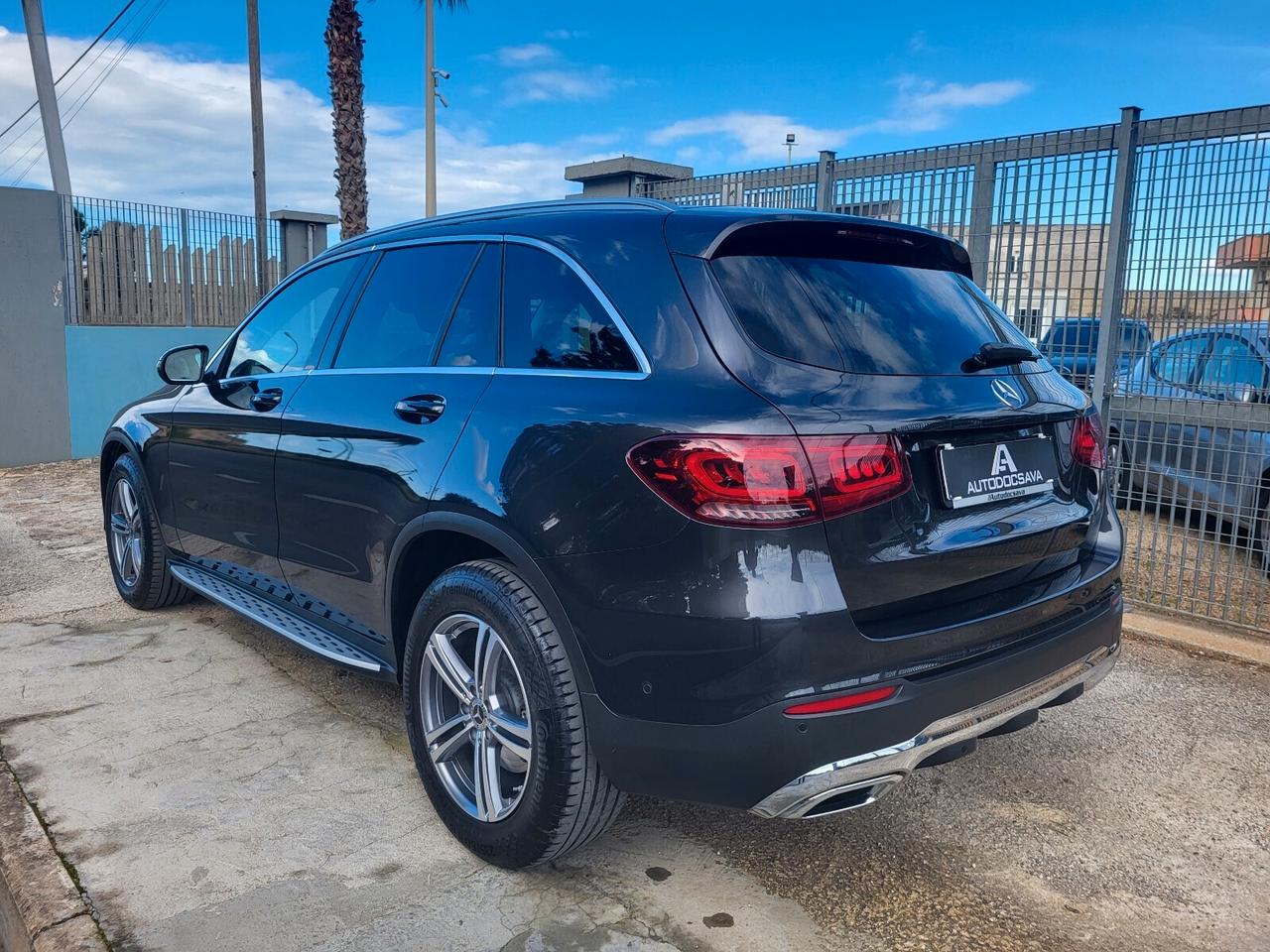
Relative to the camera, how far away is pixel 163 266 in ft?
40.0

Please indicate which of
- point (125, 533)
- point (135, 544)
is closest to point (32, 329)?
point (125, 533)

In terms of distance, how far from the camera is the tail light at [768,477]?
2197 millimetres

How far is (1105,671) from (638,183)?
616 cm

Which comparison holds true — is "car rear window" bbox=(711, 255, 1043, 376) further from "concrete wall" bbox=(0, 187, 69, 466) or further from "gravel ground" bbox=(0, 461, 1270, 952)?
"concrete wall" bbox=(0, 187, 69, 466)

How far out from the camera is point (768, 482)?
2197mm

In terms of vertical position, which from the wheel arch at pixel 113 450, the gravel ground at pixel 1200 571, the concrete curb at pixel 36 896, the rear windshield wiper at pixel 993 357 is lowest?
the concrete curb at pixel 36 896

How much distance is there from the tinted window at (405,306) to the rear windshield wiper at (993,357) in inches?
62.5

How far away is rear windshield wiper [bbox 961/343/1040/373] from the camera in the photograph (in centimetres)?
269

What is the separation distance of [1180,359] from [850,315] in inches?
140

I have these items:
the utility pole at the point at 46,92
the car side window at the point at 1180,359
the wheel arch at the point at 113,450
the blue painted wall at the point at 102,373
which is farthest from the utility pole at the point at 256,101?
the car side window at the point at 1180,359

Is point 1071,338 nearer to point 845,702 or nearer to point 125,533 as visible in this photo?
point 845,702

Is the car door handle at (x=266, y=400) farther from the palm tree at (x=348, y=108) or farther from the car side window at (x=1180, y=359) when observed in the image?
the palm tree at (x=348, y=108)

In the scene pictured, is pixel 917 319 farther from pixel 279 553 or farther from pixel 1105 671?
pixel 279 553

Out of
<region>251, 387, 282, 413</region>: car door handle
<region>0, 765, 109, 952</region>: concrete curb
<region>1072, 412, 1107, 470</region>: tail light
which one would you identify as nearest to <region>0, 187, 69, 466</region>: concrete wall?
<region>251, 387, 282, 413</region>: car door handle
